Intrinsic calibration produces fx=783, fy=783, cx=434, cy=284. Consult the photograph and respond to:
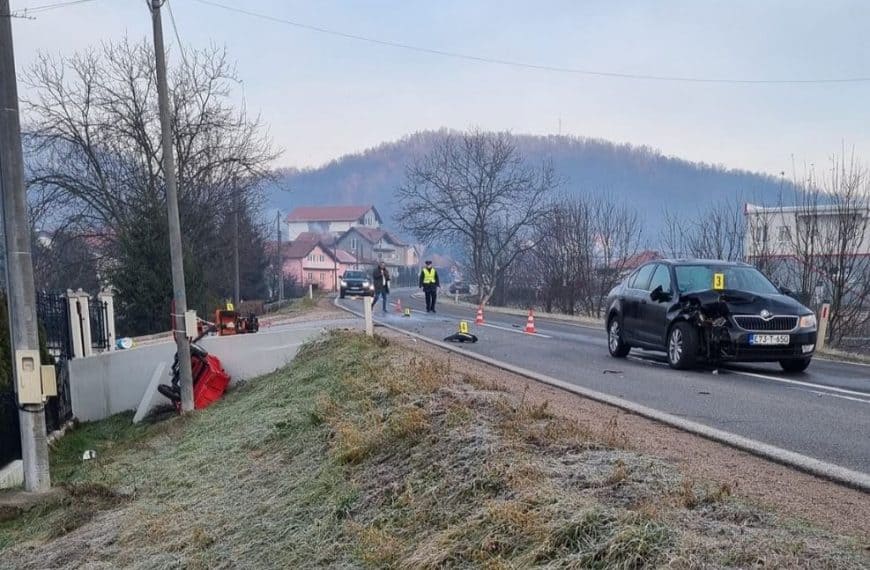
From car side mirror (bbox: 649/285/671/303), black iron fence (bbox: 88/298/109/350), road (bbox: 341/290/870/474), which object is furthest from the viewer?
black iron fence (bbox: 88/298/109/350)

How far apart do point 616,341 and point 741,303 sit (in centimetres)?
305

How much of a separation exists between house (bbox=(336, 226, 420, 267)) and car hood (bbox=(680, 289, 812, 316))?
118m

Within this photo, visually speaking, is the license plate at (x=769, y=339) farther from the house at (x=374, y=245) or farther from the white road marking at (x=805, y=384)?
the house at (x=374, y=245)

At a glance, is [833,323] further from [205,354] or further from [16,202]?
[16,202]

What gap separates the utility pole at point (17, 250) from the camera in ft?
28.7

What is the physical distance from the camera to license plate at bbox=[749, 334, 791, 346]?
11117 millimetres

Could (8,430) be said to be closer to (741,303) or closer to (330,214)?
(741,303)

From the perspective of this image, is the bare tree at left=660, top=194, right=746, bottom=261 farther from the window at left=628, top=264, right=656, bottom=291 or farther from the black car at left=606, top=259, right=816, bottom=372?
the black car at left=606, top=259, right=816, bottom=372

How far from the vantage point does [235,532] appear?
5637mm

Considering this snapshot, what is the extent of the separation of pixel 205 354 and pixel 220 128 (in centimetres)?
2451

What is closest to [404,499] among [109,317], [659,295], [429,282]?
[659,295]

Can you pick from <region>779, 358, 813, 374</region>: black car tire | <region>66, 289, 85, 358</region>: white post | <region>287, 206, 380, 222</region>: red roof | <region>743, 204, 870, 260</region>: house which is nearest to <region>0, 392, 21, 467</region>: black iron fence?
<region>66, 289, 85, 358</region>: white post

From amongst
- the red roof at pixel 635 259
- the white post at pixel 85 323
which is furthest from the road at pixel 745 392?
the red roof at pixel 635 259

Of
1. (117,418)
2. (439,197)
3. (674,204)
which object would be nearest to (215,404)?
(117,418)
